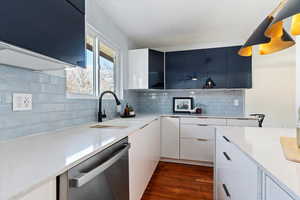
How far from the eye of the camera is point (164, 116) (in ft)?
8.98

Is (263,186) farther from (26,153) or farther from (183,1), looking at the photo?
(183,1)

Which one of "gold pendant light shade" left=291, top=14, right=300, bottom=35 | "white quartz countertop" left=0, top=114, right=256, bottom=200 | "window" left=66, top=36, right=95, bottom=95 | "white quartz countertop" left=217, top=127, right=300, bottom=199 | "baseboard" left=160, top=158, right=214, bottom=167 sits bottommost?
"baseboard" left=160, top=158, right=214, bottom=167

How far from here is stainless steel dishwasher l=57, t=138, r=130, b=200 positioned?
2.11 ft

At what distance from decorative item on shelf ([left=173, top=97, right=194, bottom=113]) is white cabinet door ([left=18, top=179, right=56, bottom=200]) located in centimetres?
272

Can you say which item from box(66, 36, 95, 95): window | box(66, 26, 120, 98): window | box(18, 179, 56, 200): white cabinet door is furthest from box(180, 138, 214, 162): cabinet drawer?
box(18, 179, 56, 200): white cabinet door

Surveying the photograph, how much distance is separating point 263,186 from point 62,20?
138cm

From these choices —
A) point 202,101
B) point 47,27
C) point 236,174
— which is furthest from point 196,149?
point 47,27

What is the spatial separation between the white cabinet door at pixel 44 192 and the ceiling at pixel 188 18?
6.25 ft

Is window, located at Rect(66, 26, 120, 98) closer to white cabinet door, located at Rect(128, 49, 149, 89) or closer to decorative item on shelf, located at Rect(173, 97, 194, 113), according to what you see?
white cabinet door, located at Rect(128, 49, 149, 89)

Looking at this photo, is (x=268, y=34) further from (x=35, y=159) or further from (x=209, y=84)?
(x=209, y=84)

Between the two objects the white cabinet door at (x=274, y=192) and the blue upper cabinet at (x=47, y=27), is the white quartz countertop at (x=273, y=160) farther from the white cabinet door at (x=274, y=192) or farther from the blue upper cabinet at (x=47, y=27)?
the blue upper cabinet at (x=47, y=27)

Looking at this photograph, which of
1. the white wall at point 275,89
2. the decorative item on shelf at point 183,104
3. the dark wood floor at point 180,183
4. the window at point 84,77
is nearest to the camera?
the window at point 84,77

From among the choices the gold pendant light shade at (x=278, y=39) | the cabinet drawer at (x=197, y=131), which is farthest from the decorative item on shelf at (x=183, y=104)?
the gold pendant light shade at (x=278, y=39)

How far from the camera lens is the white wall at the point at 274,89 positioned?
269 cm
